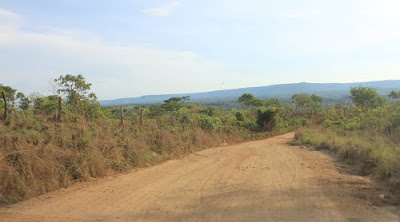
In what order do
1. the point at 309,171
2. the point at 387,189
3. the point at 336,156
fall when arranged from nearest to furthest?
the point at 387,189, the point at 309,171, the point at 336,156

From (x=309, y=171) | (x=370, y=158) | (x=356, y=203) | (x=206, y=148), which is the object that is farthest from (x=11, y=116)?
(x=370, y=158)

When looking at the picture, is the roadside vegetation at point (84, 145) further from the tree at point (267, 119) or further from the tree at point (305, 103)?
the tree at point (305, 103)

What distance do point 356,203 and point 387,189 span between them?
129 cm

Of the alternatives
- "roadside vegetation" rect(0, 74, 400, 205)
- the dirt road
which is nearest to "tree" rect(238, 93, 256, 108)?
"roadside vegetation" rect(0, 74, 400, 205)

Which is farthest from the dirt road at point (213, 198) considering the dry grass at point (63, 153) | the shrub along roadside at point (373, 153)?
the shrub along roadside at point (373, 153)

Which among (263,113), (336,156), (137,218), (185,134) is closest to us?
(137,218)

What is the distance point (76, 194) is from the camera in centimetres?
728

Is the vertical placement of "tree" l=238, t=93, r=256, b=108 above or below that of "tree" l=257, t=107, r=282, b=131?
above

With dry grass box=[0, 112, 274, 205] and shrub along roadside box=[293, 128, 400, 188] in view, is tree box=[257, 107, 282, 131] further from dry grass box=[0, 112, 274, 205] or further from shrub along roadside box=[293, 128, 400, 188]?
dry grass box=[0, 112, 274, 205]

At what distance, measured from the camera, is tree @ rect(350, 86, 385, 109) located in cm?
4312

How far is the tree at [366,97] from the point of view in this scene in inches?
1698

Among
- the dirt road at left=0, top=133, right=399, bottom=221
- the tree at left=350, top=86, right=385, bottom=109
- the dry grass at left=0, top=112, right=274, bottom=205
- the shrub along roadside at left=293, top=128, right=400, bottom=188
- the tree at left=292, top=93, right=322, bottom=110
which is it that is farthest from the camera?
the tree at left=292, top=93, right=322, bottom=110

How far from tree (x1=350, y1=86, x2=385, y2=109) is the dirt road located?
37.8 m

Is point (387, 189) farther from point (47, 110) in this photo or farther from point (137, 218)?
point (47, 110)
